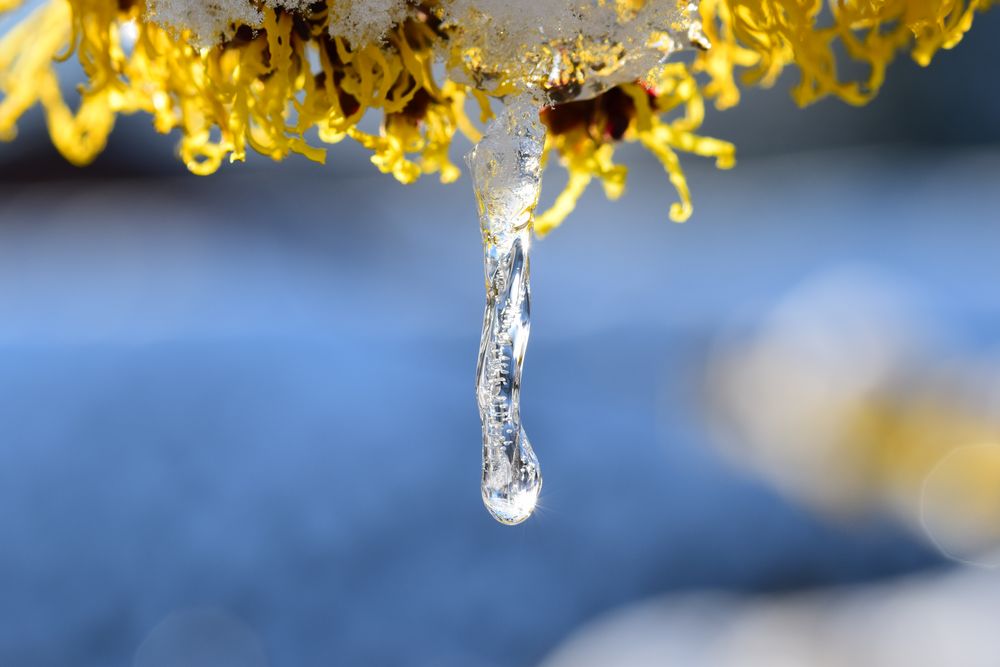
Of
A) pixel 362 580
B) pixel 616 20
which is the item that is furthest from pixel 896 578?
pixel 616 20

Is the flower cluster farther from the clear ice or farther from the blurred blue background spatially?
the blurred blue background

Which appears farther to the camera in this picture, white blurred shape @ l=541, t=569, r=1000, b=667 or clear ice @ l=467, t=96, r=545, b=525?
white blurred shape @ l=541, t=569, r=1000, b=667

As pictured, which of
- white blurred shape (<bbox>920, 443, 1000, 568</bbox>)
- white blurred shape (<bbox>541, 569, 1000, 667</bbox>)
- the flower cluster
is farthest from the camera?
white blurred shape (<bbox>920, 443, 1000, 568</bbox>)

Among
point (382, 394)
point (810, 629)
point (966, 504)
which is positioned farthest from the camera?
point (382, 394)

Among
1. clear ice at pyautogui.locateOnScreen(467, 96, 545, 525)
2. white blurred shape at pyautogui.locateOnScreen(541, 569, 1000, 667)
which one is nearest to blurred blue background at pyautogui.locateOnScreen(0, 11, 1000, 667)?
white blurred shape at pyautogui.locateOnScreen(541, 569, 1000, 667)

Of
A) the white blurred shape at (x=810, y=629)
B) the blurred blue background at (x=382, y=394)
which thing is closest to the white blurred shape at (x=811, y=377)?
the blurred blue background at (x=382, y=394)

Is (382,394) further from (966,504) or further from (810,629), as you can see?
(966,504)

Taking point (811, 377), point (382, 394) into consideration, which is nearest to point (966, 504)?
point (811, 377)
